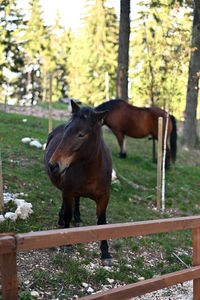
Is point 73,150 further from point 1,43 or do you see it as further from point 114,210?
point 1,43

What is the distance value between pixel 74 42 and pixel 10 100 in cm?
1198

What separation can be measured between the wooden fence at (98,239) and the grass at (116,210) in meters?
1.08

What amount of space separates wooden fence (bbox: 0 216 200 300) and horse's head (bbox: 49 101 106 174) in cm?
91

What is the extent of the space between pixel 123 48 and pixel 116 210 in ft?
27.1

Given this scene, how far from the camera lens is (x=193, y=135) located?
1450 cm

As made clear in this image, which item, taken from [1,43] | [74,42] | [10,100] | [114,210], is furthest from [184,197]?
[74,42]

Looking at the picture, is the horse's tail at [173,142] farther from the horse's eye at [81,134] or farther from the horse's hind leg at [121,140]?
the horse's eye at [81,134]

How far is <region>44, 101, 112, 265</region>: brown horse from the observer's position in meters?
3.32

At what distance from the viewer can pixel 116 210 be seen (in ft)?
22.1

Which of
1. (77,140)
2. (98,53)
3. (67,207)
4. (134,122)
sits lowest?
(67,207)

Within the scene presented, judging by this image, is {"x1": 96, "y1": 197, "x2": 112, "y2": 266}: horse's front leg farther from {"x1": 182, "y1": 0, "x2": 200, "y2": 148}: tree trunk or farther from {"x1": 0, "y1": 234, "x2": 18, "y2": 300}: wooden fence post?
{"x1": 182, "y1": 0, "x2": 200, "y2": 148}: tree trunk

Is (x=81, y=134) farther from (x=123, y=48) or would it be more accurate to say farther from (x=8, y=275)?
(x=123, y=48)

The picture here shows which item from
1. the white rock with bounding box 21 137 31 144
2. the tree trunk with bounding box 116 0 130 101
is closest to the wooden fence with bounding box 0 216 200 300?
the white rock with bounding box 21 137 31 144

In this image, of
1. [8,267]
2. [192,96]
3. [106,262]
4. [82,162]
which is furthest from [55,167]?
[192,96]
